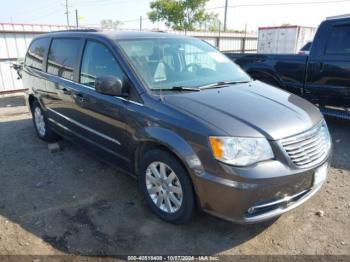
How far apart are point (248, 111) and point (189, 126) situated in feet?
1.94

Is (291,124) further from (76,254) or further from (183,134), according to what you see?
(76,254)

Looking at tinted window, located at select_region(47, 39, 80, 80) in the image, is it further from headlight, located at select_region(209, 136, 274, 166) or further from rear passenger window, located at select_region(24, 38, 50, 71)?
headlight, located at select_region(209, 136, 274, 166)

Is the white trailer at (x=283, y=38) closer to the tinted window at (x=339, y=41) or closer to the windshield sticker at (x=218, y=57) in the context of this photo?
the tinted window at (x=339, y=41)

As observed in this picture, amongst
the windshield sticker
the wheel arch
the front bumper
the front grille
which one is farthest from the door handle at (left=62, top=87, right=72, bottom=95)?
the front grille

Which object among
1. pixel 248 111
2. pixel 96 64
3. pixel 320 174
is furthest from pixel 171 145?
pixel 96 64

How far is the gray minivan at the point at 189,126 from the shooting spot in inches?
96.9

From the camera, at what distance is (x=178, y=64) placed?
354cm

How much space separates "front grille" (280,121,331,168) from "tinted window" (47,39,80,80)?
111 inches

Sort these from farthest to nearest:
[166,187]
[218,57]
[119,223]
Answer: [218,57] < [119,223] < [166,187]

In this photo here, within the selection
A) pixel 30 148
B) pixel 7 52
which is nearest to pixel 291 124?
pixel 30 148

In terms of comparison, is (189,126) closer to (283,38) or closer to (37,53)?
(37,53)

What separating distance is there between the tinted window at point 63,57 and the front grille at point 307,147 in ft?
9.25

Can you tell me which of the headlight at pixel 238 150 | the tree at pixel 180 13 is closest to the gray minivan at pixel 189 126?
the headlight at pixel 238 150

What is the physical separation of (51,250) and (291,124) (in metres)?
2.40
